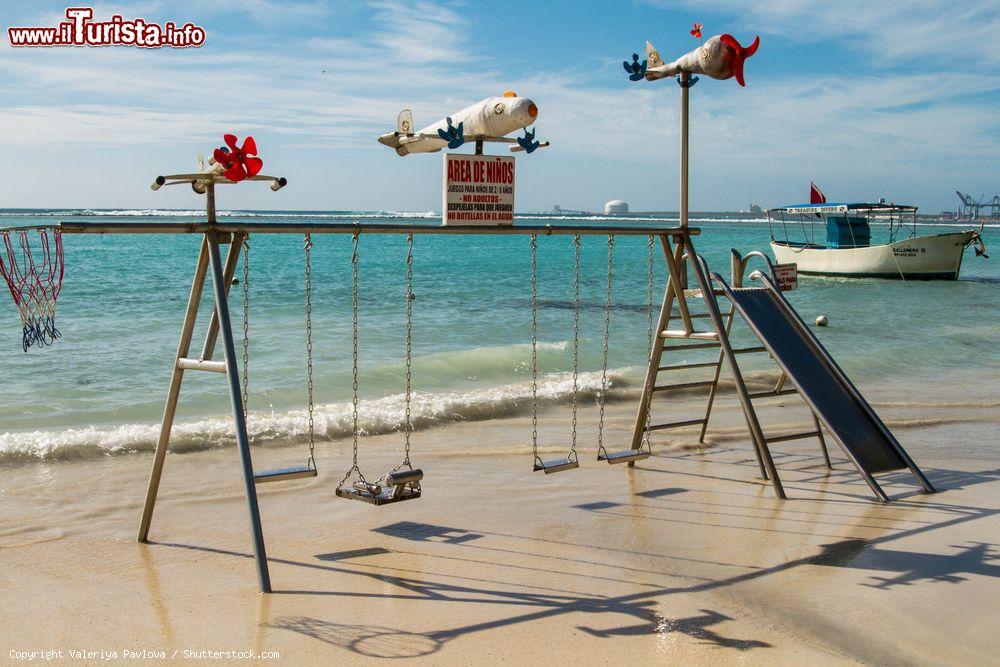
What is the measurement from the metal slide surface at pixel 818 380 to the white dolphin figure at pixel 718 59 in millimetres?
1723

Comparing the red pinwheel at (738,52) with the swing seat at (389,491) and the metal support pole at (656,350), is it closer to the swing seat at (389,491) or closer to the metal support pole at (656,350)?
the metal support pole at (656,350)

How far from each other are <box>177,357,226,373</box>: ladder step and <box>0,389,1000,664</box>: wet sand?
1.21 m

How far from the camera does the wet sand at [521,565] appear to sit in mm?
4504

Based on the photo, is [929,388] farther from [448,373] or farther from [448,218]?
[448,218]

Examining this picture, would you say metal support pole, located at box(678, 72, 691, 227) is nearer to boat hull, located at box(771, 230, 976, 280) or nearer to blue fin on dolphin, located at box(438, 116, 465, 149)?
blue fin on dolphin, located at box(438, 116, 465, 149)

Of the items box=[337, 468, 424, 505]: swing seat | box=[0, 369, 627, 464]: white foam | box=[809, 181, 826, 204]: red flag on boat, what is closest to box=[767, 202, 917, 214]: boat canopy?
box=[809, 181, 826, 204]: red flag on boat

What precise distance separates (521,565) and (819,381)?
10.7ft

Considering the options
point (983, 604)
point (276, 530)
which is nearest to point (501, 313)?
point (276, 530)

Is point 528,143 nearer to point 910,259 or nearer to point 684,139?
point 684,139

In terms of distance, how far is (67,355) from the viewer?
14.4 m

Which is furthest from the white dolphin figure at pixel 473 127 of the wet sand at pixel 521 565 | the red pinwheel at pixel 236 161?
the wet sand at pixel 521 565

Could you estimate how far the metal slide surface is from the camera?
715 cm

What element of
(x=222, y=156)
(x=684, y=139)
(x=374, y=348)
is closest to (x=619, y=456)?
(x=684, y=139)

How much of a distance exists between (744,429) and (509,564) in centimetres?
503
